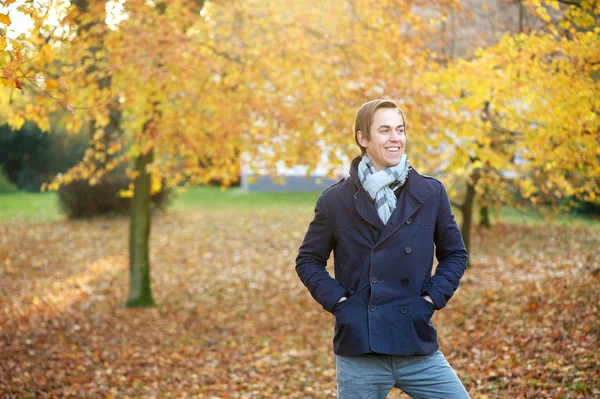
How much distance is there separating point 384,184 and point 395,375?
34.8 inches

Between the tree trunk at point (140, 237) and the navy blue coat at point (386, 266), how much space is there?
24.7 ft

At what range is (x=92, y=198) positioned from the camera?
19016 millimetres

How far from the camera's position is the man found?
2906mm

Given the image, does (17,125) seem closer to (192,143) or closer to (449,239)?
(192,143)

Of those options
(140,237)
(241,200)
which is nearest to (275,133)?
(140,237)

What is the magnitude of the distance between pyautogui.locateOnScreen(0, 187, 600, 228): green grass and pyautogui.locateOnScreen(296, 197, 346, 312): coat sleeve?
1545 centimetres

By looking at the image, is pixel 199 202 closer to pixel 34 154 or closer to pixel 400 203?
pixel 34 154

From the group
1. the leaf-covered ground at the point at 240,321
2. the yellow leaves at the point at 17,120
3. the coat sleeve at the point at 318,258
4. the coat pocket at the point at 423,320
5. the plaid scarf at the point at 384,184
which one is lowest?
the leaf-covered ground at the point at 240,321

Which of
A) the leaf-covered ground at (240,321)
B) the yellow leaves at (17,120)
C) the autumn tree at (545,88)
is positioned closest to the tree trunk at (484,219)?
the leaf-covered ground at (240,321)

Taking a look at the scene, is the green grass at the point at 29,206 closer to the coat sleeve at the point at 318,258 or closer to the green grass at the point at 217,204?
the green grass at the point at 217,204

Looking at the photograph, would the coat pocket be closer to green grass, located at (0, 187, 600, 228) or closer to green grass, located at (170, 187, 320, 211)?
green grass, located at (0, 187, 600, 228)

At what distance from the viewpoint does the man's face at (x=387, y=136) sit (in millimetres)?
3049

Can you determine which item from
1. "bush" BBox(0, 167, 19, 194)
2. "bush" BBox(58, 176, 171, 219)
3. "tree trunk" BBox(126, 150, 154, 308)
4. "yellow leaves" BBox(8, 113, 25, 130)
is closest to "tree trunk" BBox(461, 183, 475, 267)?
"tree trunk" BBox(126, 150, 154, 308)

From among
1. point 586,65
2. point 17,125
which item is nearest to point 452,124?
point 586,65
